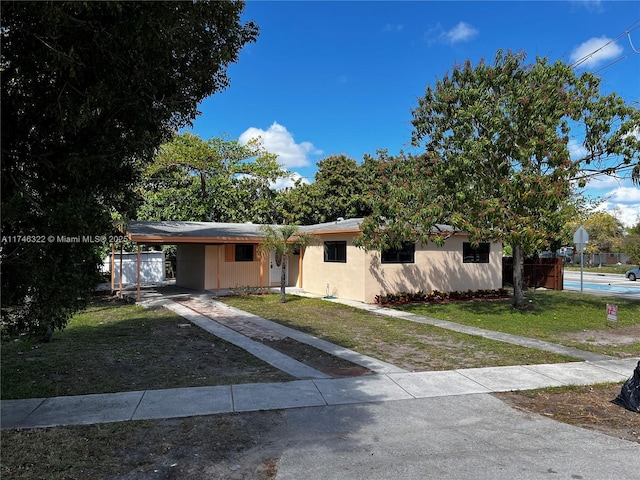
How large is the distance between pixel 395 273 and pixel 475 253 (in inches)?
172

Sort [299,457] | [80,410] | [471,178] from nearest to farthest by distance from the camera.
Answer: [299,457], [80,410], [471,178]

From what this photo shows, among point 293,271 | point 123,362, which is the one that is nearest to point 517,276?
point 293,271

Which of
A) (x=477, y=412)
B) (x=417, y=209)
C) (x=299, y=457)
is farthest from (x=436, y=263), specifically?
(x=299, y=457)

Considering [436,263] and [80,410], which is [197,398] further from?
[436,263]

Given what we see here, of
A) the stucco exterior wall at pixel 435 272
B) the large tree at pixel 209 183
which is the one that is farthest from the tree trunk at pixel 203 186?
the stucco exterior wall at pixel 435 272

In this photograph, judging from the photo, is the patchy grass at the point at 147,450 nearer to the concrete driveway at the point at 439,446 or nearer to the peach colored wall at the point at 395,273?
the concrete driveway at the point at 439,446

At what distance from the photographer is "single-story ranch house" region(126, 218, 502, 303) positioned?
16.9 metres

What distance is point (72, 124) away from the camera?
4.23 meters

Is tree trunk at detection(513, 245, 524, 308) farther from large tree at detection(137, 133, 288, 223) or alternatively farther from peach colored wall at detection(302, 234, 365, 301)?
large tree at detection(137, 133, 288, 223)

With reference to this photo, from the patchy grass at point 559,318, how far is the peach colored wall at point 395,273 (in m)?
1.52

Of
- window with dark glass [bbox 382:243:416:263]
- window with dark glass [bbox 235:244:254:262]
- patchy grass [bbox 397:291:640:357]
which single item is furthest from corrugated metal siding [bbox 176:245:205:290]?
patchy grass [bbox 397:291:640:357]

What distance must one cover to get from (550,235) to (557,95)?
389 centimetres

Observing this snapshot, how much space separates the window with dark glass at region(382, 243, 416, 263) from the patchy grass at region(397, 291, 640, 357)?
6.66 ft

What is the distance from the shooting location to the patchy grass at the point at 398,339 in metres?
8.19
